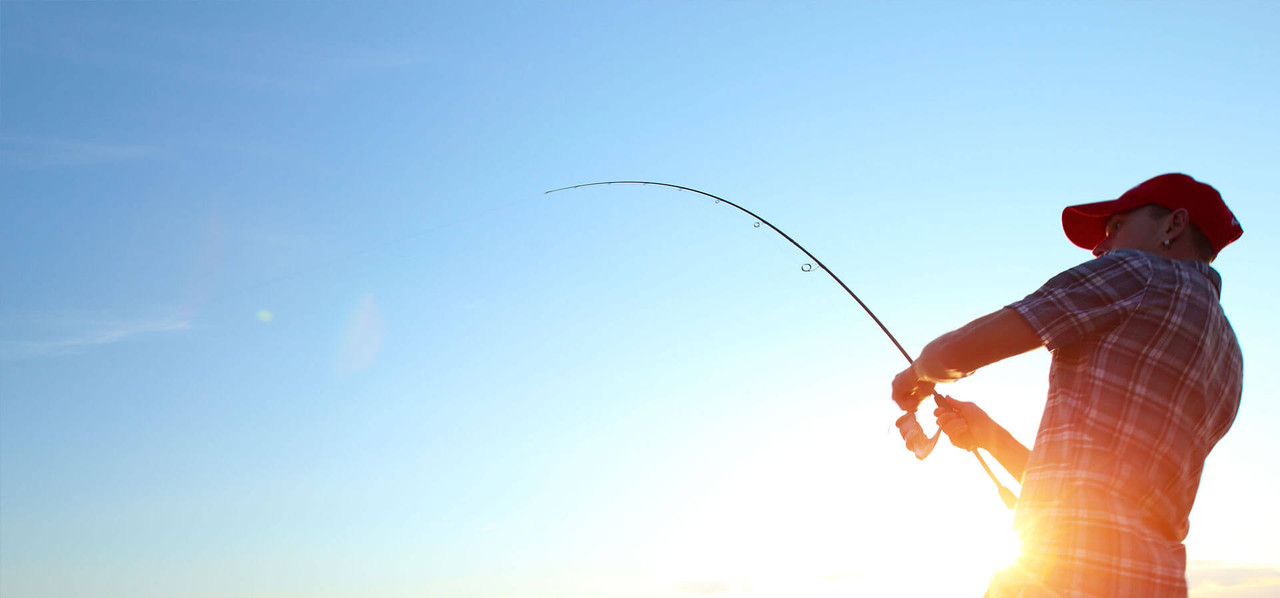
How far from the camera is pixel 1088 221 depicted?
3.06 m

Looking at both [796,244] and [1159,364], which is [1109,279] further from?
[796,244]

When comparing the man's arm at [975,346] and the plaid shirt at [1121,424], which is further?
the man's arm at [975,346]

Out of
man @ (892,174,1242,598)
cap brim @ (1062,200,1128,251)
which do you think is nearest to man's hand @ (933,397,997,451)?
cap brim @ (1062,200,1128,251)

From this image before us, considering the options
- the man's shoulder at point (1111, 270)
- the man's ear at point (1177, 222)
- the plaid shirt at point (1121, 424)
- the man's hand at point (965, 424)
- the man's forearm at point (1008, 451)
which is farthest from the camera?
the man's hand at point (965, 424)

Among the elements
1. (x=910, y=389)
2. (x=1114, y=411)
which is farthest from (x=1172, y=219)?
(x=910, y=389)

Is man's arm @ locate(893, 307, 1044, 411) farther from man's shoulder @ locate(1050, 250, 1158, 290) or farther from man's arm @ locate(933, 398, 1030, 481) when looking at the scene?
man's arm @ locate(933, 398, 1030, 481)

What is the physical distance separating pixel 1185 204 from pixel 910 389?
913 millimetres

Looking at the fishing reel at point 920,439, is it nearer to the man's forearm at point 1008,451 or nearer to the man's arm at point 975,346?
the man's forearm at point 1008,451

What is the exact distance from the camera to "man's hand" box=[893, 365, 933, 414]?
9.74 ft

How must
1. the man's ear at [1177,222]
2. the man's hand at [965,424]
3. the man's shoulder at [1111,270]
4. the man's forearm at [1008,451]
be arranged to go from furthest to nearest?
the man's hand at [965,424]
the man's forearm at [1008,451]
the man's ear at [1177,222]
the man's shoulder at [1111,270]

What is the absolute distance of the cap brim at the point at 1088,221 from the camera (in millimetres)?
2960

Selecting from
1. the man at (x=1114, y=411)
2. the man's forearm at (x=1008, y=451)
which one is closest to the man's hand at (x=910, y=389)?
the man at (x=1114, y=411)

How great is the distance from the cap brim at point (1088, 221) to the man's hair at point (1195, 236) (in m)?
0.08

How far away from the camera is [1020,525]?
2.68m
